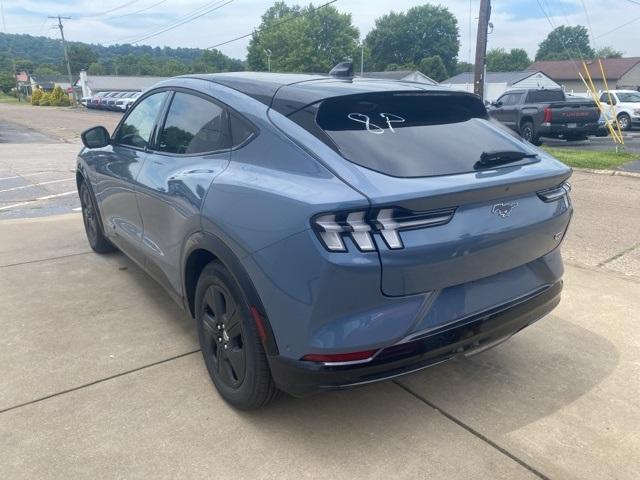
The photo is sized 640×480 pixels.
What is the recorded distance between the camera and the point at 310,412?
2762 millimetres

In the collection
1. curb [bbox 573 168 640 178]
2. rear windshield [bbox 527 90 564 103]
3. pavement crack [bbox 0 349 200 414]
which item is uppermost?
rear windshield [bbox 527 90 564 103]

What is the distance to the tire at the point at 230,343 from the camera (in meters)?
2.46

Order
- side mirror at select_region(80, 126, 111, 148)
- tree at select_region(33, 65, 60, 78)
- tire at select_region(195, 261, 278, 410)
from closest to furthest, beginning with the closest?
tire at select_region(195, 261, 278, 410)
side mirror at select_region(80, 126, 111, 148)
tree at select_region(33, 65, 60, 78)

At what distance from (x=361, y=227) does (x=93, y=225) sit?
12.7ft

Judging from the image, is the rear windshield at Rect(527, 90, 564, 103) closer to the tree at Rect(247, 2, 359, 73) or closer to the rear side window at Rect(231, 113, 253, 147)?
the rear side window at Rect(231, 113, 253, 147)

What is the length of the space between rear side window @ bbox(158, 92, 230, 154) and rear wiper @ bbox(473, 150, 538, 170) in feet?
4.11

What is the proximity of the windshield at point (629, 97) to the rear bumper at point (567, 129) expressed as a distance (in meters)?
6.89

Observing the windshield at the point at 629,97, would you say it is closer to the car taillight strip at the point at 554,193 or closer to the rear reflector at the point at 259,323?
the car taillight strip at the point at 554,193

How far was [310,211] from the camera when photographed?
208 centimetres

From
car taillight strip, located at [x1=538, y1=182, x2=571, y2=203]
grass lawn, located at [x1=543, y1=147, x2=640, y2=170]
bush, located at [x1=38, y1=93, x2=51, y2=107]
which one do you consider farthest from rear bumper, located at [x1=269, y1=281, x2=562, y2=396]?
bush, located at [x1=38, y1=93, x2=51, y2=107]

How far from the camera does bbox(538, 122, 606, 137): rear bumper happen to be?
15.1 metres

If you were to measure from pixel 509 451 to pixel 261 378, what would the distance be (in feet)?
3.84

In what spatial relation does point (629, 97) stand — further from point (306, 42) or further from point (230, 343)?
point (306, 42)

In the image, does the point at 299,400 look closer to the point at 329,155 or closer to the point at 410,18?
the point at 329,155
